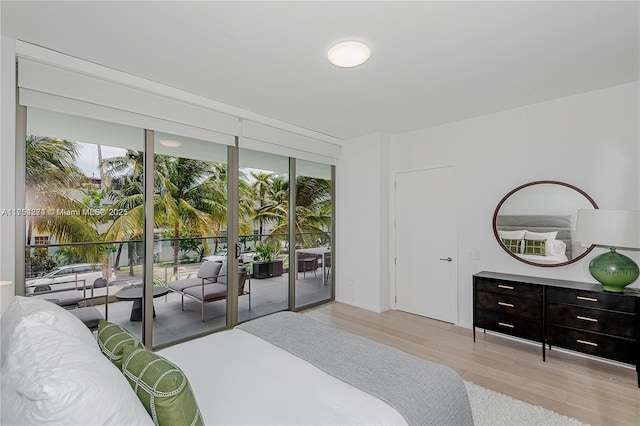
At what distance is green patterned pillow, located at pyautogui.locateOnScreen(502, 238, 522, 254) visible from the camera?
11.5ft

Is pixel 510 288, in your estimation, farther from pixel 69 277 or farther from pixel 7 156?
pixel 7 156

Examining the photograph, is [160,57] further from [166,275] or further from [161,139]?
[166,275]

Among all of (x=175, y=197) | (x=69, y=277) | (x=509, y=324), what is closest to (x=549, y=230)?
(x=509, y=324)

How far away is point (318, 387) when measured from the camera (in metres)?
1.46

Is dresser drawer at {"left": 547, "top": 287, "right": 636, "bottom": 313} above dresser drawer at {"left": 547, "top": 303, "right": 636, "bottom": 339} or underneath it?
above

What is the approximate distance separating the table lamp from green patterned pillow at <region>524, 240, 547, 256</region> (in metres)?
0.49

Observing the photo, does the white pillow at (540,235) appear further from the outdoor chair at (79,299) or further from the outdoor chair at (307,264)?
the outdoor chair at (79,299)

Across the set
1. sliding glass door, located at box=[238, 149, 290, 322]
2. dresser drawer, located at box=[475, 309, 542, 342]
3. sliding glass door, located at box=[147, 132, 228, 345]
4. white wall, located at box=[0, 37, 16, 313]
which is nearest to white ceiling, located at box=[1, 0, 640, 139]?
white wall, located at box=[0, 37, 16, 313]

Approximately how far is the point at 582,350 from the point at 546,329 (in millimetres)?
291

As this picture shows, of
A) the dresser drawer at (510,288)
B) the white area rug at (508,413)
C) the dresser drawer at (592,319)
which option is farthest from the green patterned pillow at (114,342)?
the dresser drawer at (592,319)

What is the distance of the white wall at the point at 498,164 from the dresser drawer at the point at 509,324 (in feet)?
1.61

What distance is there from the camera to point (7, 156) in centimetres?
212

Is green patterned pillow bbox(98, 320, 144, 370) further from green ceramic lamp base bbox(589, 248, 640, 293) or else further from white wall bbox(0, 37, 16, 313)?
→ green ceramic lamp base bbox(589, 248, 640, 293)

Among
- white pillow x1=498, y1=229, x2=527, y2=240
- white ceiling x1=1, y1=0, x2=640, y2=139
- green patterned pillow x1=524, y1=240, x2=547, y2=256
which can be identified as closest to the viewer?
white ceiling x1=1, y1=0, x2=640, y2=139
